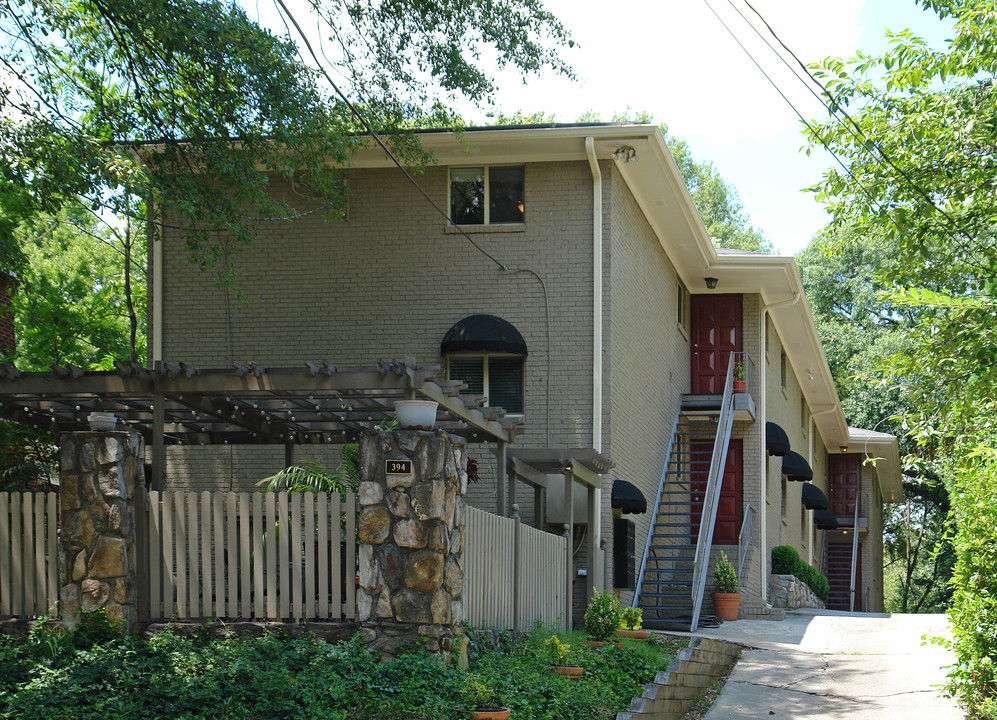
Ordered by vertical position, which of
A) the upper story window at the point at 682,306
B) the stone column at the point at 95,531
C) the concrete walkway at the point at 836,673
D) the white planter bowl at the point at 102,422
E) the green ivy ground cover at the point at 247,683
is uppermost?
the upper story window at the point at 682,306

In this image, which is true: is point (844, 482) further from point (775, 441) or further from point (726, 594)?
point (726, 594)

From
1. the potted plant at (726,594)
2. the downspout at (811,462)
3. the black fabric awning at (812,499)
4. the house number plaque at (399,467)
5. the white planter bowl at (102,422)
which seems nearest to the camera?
the house number plaque at (399,467)

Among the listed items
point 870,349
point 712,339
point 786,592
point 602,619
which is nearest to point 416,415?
point 602,619

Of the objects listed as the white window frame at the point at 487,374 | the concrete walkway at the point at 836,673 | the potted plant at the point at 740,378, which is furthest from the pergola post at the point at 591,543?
the potted plant at the point at 740,378

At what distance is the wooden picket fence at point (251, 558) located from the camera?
9469 millimetres

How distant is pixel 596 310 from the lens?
1603cm

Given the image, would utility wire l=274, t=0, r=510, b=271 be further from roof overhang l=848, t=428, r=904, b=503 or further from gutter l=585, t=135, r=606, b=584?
roof overhang l=848, t=428, r=904, b=503

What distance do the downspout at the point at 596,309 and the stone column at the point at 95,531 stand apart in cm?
756

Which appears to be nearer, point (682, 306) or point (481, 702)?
point (481, 702)

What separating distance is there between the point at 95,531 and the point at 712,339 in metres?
16.2

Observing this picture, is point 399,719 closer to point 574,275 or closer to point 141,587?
point 141,587

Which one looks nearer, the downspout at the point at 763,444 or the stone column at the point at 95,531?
the stone column at the point at 95,531

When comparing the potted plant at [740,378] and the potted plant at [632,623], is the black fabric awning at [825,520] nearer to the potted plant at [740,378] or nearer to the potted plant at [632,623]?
the potted plant at [740,378]

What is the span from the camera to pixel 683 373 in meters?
22.8
